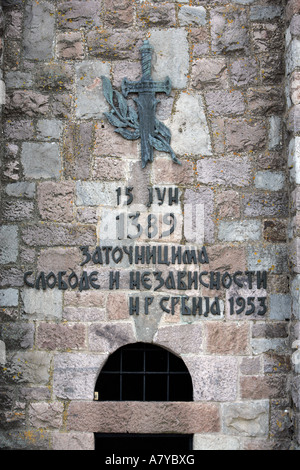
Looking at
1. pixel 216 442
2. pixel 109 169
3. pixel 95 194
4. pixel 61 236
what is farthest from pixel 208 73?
pixel 216 442

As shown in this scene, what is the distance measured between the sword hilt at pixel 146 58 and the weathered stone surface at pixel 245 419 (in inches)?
102

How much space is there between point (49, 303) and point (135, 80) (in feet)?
6.11

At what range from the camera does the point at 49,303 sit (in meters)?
4.31

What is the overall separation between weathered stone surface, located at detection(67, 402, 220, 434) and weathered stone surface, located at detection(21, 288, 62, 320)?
0.74m

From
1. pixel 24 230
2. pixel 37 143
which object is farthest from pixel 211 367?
pixel 37 143

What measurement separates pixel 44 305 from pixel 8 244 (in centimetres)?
55

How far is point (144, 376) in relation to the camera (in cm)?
438

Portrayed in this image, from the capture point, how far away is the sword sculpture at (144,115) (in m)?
4.41

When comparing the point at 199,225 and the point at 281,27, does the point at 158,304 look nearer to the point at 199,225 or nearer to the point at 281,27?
the point at 199,225

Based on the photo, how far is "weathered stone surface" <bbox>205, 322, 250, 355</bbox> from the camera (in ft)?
14.0

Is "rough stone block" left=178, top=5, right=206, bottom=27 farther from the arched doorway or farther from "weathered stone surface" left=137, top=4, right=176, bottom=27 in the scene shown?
the arched doorway

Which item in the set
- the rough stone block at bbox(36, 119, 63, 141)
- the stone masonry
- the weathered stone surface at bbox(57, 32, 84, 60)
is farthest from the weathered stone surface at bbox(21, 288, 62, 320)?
the weathered stone surface at bbox(57, 32, 84, 60)

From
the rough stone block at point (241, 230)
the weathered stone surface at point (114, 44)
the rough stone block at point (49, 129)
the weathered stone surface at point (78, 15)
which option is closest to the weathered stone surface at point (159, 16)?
the weathered stone surface at point (114, 44)

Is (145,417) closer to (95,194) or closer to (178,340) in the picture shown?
(178,340)
